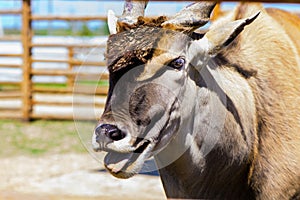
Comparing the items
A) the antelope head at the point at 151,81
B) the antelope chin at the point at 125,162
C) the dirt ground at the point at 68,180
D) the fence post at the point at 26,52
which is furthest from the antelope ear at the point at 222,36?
the fence post at the point at 26,52

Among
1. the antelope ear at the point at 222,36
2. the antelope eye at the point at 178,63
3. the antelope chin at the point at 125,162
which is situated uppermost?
the antelope ear at the point at 222,36

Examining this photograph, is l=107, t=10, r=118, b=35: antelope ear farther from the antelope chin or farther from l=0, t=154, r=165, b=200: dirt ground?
l=0, t=154, r=165, b=200: dirt ground

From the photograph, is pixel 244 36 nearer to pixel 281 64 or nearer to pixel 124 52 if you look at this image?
pixel 281 64

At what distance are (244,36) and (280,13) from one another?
595 mm

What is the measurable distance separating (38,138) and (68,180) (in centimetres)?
303

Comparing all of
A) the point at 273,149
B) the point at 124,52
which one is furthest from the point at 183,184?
the point at 124,52

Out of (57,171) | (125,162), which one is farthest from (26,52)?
(125,162)

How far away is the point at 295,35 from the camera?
4270 mm

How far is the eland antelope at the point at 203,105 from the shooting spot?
10.3 feet

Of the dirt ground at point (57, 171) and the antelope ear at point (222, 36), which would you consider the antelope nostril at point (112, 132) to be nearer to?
the antelope ear at point (222, 36)

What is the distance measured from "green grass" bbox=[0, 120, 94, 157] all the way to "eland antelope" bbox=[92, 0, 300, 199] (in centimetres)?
508

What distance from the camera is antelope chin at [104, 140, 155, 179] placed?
10.1ft

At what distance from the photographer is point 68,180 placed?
687cm

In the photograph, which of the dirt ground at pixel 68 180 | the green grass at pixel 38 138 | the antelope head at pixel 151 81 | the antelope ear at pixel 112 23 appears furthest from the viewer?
the green grass at pixel 38 138
